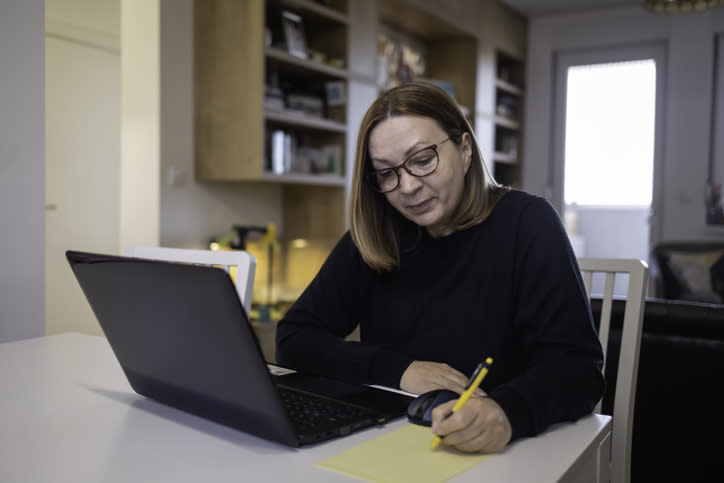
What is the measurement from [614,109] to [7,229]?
504cm

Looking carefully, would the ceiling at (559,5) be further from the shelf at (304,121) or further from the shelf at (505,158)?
the shelf at (304,121)

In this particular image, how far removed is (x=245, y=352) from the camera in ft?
2.17

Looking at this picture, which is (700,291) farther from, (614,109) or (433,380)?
(433,380)

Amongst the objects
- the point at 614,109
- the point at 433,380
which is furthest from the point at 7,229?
the point at 614,109

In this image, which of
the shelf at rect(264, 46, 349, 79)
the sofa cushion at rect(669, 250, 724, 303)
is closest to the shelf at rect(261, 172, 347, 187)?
the shelf at rect(264, 46, 349, 79)

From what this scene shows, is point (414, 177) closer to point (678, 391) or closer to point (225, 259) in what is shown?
point (225, 259)

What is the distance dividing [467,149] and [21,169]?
69.9 inches

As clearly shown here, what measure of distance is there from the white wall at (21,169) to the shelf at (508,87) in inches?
159

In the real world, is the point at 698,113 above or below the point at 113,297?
above

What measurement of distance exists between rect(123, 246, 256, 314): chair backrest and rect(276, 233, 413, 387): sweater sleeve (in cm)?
11

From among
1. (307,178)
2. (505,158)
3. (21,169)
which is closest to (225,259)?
(21,169)

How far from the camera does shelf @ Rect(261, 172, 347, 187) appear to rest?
3.33 m

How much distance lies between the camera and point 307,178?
11.7 feet

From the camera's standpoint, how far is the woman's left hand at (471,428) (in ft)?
2.36
